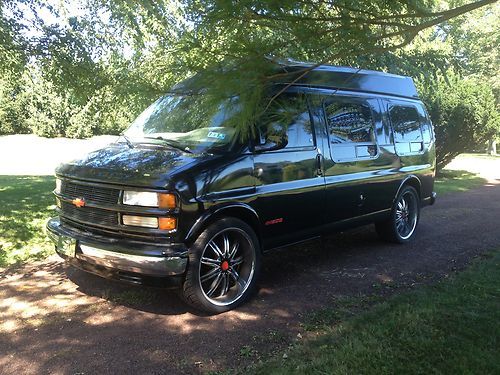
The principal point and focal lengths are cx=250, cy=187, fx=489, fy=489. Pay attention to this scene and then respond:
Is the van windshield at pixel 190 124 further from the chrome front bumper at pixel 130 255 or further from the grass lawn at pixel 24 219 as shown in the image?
the grass lawn at pixel 24 219

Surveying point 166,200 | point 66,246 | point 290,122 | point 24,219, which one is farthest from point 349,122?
point 24,219

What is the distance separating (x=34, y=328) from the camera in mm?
4023

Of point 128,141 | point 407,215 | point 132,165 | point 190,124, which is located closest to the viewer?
point 132,165

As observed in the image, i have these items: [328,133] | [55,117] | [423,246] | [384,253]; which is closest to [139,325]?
[328,133]

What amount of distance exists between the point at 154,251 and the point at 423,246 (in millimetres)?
4352

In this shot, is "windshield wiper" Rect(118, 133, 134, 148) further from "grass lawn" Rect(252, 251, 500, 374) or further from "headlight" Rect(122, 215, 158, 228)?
"grass lawn" Rect(252, 251, 500, 374)

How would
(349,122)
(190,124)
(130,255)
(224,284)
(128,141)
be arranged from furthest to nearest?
(349,122), (128,141), (190,124), (224,284), (130,255)

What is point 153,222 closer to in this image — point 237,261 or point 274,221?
point 237,261

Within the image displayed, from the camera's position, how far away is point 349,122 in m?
5.86

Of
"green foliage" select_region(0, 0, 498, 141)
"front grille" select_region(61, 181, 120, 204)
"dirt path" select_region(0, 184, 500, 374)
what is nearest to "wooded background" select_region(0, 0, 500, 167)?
"green foliage" select_region(0, 0, 498, 141)

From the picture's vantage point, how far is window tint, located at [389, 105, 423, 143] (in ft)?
22.2

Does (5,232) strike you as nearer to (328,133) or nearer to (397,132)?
(328,133)

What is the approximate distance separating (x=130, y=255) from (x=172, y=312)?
2.45 feet

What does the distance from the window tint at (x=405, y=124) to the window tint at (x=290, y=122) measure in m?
2.04
